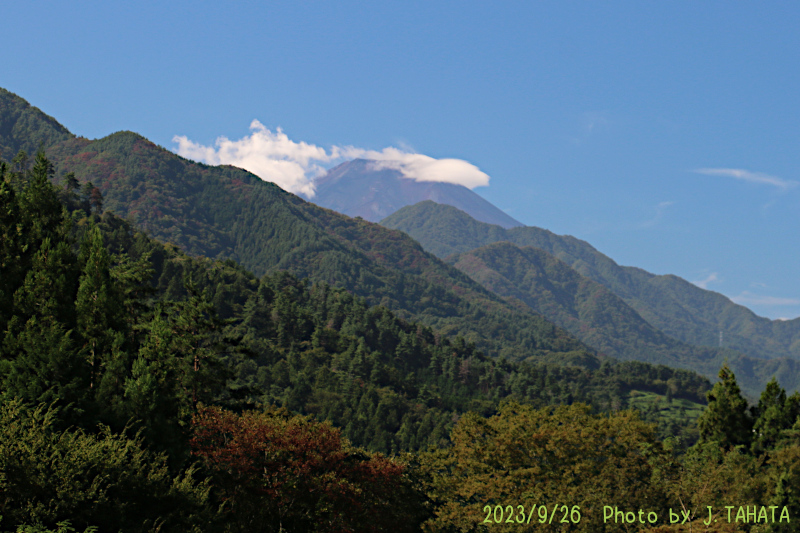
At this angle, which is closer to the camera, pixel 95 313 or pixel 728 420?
pixel 95 313

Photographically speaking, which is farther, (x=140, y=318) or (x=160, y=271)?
(x=160, y=271)

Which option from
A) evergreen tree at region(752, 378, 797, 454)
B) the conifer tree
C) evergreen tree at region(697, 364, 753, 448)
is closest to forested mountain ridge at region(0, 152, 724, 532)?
the conifer tree

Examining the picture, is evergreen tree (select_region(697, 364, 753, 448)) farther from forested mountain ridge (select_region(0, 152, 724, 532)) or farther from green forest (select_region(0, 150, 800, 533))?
forested mountain ridge (select_region(0, 152, 724, 532))

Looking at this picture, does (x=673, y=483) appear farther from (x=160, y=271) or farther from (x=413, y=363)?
(x=413, y=363)

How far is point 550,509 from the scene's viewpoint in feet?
134

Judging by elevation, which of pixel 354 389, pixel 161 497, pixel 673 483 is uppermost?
pixel 673 483

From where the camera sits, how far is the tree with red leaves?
104 ft

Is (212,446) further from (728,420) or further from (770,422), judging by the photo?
(770,422)

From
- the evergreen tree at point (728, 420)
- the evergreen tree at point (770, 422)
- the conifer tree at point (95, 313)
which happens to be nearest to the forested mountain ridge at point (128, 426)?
the conifer tree at point (95, 313)

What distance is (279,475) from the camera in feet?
107

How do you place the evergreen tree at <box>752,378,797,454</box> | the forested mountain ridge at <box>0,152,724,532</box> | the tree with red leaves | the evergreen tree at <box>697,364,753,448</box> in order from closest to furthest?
the forested mountain ridge at <box>0,152,724,532</box>
the tree with red leaves
the evergreen tree at <box>752,378,797,454</box>
the evergreen tree at <box>697,364,753,448</box>

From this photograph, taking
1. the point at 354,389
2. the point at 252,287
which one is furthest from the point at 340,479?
the point at 252,287

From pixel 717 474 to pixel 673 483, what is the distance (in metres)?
5.16

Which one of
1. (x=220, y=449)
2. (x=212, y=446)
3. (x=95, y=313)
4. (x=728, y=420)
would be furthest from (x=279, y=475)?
(x=728, y=420)
